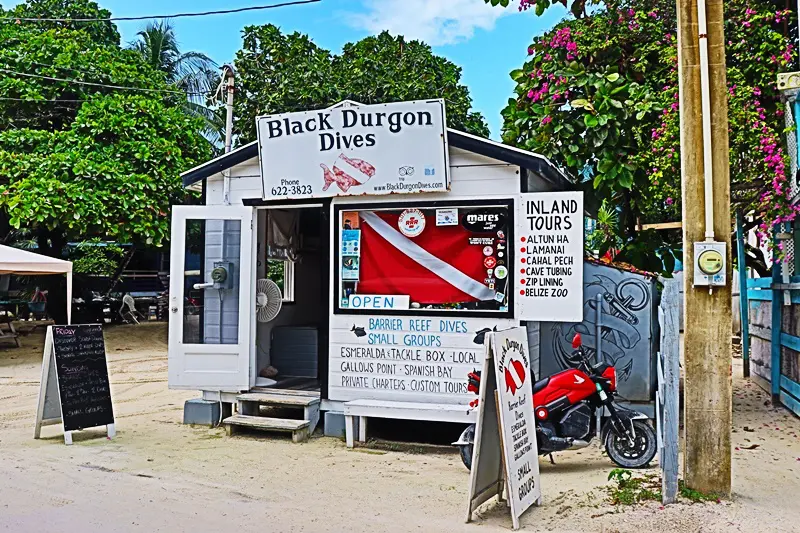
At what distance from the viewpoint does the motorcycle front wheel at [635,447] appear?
6.61 m

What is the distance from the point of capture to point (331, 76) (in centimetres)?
2008

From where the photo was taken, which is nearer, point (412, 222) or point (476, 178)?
point (476, 178)

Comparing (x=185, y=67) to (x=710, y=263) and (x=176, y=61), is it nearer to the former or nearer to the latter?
(x=176, y=61)

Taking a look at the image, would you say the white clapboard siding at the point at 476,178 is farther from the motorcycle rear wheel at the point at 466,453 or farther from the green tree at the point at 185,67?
the green tree at the point at 185,67

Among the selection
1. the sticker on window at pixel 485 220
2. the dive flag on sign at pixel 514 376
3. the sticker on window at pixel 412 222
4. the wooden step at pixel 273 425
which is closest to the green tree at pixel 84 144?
the wooden step at pixel 273 425

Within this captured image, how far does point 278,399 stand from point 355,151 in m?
2.83

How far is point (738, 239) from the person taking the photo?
11664mm

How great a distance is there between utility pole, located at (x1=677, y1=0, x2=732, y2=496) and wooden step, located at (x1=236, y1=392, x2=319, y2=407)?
4116 millimetres

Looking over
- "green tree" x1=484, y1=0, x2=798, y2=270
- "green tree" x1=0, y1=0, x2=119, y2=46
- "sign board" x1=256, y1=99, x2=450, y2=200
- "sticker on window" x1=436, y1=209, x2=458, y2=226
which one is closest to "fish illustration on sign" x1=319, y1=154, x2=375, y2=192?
"sign board" x1=256, y1=99, x2=450, y2=200

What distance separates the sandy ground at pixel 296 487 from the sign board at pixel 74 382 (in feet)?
0.82

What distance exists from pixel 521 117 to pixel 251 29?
1363cm

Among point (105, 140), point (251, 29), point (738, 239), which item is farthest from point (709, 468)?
point (251, 29)

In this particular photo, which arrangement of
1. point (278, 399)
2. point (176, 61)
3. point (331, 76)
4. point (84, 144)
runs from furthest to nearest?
point (176, 61), point (331, 76), point (84, 144), point (278, 399)

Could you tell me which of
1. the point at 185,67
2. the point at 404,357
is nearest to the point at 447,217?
the point at 404,357
